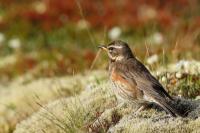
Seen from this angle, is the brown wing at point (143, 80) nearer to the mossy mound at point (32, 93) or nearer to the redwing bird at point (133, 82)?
the redwing bird at point (133, 82)

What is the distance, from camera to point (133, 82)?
27.0ft

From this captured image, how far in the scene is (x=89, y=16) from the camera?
25.5m

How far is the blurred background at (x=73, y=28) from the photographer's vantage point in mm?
17062

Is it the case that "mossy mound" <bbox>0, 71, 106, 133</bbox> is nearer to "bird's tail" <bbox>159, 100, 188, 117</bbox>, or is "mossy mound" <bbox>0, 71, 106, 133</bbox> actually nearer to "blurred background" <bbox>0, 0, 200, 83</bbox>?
"blurred background" <bbox>0, 0, 200, 83</bbox>

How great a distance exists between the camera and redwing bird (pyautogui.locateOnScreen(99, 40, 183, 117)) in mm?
7949

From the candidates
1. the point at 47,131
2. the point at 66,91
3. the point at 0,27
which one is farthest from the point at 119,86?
the point at 0,27

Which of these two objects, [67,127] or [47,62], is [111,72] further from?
[47,62]

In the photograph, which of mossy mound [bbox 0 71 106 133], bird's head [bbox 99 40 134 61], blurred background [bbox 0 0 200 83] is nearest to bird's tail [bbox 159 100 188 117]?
bird's head [bbox 99 40 134 61]

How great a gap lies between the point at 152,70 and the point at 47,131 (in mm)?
1753

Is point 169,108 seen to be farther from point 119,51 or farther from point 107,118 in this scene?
point 119,51

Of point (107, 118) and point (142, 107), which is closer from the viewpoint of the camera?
point (142, 107)

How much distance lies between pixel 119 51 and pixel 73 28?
14812mm

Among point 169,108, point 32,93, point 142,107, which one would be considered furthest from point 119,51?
point 32,93

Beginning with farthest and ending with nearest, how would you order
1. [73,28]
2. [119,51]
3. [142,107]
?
[73,28] → [119,51] → [142,107]
